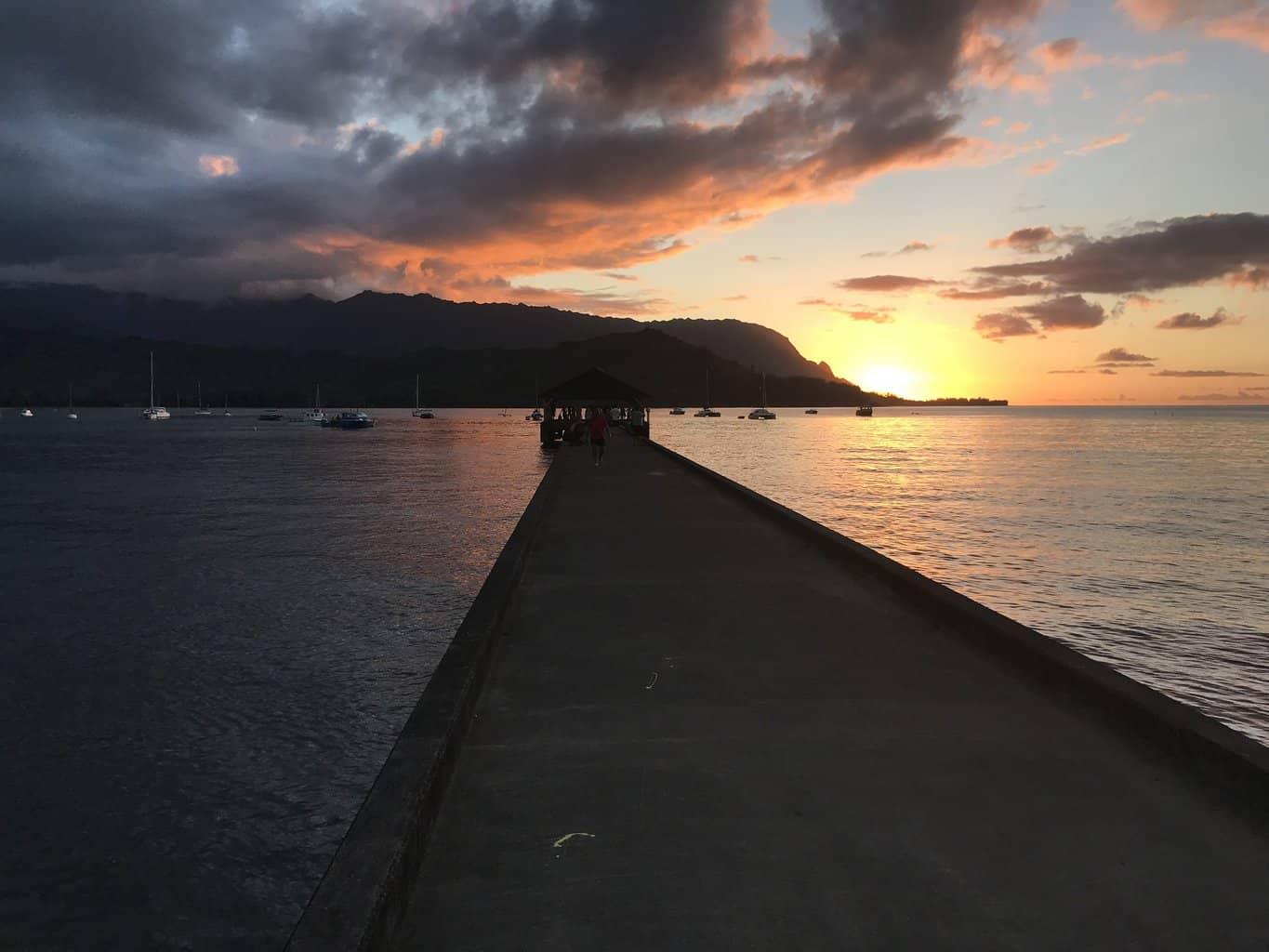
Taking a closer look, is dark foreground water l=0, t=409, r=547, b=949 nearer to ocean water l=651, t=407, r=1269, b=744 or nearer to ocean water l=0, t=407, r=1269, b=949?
ocean water l=0, t=407, r=1269, b=949

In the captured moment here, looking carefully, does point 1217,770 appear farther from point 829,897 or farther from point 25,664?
point 25,664

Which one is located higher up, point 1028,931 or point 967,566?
point 1028,931

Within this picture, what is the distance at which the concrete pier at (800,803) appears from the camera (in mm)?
3244

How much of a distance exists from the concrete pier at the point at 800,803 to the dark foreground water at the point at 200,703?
1.46m

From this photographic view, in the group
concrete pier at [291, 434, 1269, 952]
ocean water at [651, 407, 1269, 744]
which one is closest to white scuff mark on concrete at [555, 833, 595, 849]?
concrete pier at [291, 434, 1269, 952]

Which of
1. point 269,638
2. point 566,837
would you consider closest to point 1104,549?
point 269,638

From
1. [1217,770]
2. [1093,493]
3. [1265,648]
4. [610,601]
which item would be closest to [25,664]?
[610,601]

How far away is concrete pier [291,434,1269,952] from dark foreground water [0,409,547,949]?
4.79 feet

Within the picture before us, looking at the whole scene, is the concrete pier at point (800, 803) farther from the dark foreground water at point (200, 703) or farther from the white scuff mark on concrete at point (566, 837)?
the dark foreground water at point (200, 703)

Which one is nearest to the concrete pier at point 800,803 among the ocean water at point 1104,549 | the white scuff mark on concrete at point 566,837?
the white scuff mark on concrete at point 566,837

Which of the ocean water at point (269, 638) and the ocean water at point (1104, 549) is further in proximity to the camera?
the ocean water at point (1104, 549)

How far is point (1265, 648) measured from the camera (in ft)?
39.0

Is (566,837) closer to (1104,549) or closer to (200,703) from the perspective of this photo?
(200,703)

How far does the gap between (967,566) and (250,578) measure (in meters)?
14.7
